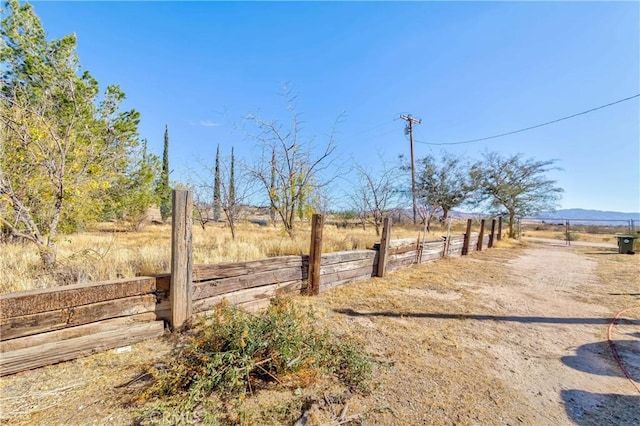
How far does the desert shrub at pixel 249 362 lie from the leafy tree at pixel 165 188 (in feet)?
42.1

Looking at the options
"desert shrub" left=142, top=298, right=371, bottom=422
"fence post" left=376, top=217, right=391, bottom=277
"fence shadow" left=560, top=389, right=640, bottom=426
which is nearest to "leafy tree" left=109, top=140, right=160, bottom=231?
"fence post" left=376, top=217, right=391, bottom=277

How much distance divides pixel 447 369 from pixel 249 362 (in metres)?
1.70

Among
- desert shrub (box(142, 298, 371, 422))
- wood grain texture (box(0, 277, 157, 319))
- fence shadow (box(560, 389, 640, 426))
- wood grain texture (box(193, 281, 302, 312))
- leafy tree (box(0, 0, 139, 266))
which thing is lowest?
fence shadow (box(560, 389, 640, 426))

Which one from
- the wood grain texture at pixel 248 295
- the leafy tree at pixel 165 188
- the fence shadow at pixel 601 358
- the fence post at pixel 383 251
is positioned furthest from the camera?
the leafy tree at pixel 165 188

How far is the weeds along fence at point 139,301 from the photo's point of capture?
74.2 inches

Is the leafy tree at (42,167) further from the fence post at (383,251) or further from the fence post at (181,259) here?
the fence post at (383,251)

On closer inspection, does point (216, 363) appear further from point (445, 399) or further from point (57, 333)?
point (445, 399)

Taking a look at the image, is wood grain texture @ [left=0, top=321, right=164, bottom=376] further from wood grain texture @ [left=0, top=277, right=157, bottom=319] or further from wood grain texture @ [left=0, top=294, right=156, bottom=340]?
wood grain texture @ [left=0, top=277, right=157, bottom=319]

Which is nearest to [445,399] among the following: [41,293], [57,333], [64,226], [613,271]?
[57,333]

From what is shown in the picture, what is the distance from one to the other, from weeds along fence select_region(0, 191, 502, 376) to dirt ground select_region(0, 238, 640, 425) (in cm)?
16

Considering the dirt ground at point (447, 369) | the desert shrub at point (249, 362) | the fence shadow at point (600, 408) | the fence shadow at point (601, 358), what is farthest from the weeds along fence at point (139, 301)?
the fence shadow at point (601, 358)

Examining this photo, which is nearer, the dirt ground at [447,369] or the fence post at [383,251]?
the dirt ground at [447,369]

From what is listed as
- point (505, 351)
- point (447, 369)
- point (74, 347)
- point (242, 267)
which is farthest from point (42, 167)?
point (505, 351)

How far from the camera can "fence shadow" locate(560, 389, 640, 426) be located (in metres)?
1.79
